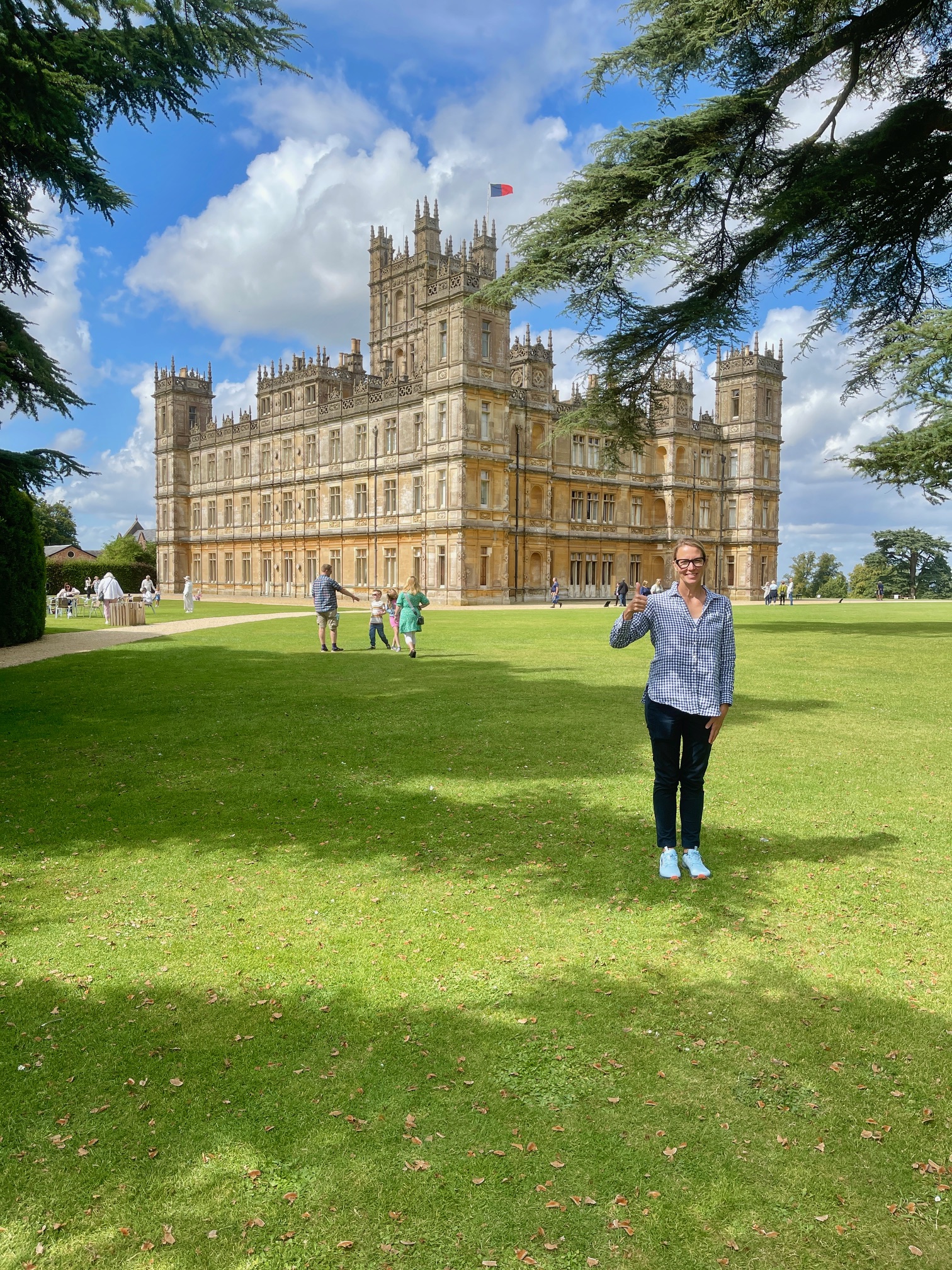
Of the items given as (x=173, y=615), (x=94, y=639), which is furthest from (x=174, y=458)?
(x=94, y=639)

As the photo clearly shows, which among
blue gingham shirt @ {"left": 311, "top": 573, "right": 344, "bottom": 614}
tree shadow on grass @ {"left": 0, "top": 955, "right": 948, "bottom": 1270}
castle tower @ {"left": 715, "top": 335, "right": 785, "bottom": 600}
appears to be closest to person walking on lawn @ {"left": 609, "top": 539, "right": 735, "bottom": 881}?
tree shadow on grass @ {"left": 0, "top": 955, "right": 948, "bottom": 1270}

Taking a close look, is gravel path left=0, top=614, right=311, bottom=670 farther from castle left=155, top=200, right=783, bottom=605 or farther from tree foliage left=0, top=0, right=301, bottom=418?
castle left=155, top=200, right=783, bottom=605

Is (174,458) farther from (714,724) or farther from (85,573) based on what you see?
(714,724)

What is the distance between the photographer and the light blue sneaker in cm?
515

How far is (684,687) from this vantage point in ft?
16.9

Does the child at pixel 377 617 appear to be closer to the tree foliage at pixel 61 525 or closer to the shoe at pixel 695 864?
the shoe at pixel 695 864

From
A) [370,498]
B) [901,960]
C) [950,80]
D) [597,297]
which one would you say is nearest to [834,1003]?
[901,960]

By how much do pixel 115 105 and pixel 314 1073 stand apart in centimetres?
1317

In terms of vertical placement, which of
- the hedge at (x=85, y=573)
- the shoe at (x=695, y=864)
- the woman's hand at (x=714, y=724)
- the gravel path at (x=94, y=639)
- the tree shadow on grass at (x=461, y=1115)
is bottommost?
the tree shadow on grass at (x=461, y=1115)

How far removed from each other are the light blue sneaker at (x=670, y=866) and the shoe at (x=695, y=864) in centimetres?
8

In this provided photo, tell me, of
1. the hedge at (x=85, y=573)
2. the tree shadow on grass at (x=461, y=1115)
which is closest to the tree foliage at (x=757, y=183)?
the tree shadow on grass at (x=461, y=1115)

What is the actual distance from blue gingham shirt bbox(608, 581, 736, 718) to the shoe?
90 centimetres

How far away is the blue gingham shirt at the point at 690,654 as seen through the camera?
5121 mm

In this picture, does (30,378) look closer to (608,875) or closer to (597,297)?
(608,875)
